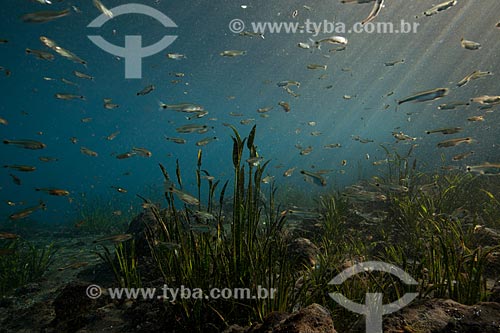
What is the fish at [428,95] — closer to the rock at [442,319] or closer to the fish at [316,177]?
the fish at [316,177]

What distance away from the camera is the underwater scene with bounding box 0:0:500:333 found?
287 centimetres

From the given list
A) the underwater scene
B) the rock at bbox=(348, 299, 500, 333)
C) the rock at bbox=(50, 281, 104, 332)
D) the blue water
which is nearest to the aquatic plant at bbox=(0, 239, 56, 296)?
the underwater scene

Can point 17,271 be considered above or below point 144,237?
below

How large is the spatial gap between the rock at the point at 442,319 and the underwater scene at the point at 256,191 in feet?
0.05

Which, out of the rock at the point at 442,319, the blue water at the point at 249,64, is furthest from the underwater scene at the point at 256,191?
the blue water at the point at 249,64

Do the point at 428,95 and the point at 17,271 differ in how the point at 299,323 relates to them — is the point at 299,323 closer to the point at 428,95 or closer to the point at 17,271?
the point at 428,95

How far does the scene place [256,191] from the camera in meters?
2.89

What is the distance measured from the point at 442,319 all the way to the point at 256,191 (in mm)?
2025

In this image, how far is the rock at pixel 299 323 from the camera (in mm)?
1982

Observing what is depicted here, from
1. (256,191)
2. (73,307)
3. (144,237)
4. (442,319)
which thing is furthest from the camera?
(144,237)

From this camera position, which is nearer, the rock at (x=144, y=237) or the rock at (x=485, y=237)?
the rock at (x=485, y=237)

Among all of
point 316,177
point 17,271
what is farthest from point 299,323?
point 17,271

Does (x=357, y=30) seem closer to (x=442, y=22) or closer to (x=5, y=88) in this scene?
(x=442, y=22)

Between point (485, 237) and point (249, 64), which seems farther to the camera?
point (249, 64)
